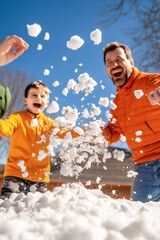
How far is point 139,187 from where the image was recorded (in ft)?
7.97

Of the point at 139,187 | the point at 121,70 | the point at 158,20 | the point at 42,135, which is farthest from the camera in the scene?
the point at 158,20

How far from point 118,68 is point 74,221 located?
1.67 meters

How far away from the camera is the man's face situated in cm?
258

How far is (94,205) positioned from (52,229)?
0.94 ft

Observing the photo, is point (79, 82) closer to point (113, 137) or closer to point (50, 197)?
point (113, 137)

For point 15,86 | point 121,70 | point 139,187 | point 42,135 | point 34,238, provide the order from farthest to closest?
point 15,86
point 42,135
point 121,70
point 139,187
point 34,238

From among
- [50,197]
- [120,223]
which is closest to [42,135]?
[50,197]

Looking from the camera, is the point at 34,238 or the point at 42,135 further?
the point at 42,135

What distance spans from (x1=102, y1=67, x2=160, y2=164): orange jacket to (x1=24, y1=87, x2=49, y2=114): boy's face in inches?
28.1

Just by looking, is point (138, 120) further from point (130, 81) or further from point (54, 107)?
point (54, 107)

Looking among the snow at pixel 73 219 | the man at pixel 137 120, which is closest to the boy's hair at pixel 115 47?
the man at pixel 137 120

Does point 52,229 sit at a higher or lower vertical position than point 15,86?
lower

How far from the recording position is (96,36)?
2404 millimetres

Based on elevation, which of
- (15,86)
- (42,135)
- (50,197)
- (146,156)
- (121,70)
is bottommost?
(50,197)
